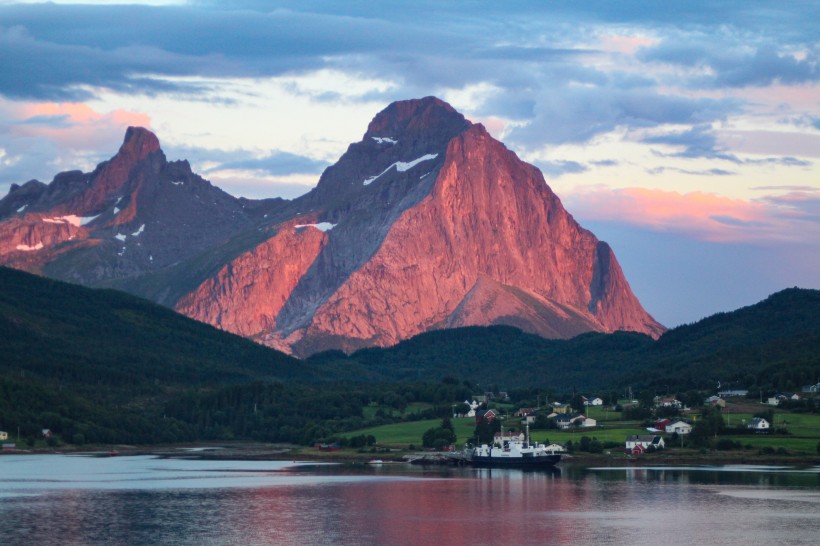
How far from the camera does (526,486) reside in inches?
5556

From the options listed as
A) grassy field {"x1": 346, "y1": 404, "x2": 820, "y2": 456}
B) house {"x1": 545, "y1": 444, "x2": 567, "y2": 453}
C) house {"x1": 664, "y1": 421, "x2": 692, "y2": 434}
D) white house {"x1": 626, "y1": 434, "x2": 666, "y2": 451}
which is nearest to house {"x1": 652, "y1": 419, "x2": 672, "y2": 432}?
house {"x1": 664, "y1": 421, "x2": 692, "y2": 434}

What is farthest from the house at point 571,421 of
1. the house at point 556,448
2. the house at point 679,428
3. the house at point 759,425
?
the house at point 759,425

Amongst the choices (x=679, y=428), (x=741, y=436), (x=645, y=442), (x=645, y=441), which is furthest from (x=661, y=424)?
(x=741, y=436)

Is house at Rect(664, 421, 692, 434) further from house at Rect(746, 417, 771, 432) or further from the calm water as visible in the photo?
the calm water

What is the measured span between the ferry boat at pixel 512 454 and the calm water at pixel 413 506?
4.94 meters

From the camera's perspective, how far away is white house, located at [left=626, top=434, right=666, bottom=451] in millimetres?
167375

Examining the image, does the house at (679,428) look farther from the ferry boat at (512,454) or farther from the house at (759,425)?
the ferry boat at (512,454)

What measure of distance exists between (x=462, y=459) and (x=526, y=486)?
35.6 m

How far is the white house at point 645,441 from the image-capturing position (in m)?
167

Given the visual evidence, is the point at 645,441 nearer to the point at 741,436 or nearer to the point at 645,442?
the point at 645,442

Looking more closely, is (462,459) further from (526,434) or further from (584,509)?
(584,509)

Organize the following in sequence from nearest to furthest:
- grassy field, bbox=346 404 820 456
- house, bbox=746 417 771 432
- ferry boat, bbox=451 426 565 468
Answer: grassy field, bbox=346 404 820 456 → ferry boat, bbox=451 426 565 468 → house, bbox=746 417 771 432

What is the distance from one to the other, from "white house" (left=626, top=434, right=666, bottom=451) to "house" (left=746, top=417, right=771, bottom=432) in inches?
456

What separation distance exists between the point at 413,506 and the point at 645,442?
55.6m
